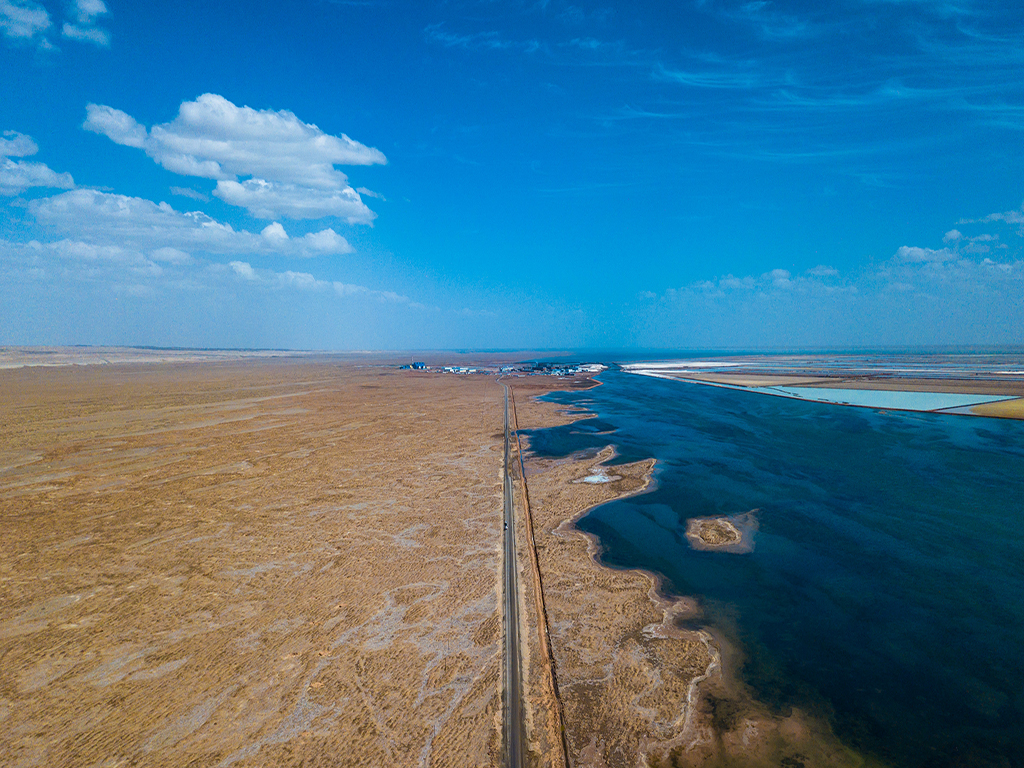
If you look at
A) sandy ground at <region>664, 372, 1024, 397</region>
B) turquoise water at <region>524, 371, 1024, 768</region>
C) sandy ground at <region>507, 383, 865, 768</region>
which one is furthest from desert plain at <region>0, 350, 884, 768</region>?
sandy ground at <region>664, 372, 1024, 397</region>

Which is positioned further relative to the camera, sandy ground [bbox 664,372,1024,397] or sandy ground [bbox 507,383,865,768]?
sandy ground [bbox 664,372,1024,397]

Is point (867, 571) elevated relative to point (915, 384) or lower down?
lower down

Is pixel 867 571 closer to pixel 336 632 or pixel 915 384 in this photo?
pixel 336 632

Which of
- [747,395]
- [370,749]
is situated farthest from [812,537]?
[747,395]

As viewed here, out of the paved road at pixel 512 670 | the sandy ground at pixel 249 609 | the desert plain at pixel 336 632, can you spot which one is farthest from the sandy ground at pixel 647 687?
the sandy ground at pixel 249 609

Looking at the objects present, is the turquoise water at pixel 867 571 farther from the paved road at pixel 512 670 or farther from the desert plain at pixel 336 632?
the paved road at pixel 512 670

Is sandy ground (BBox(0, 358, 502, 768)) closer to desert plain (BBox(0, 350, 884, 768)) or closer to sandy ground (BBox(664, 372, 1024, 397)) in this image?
desert plain (BBox(0, 350, 884, 768))

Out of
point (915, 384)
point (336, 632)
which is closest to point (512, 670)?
point (336, 632)
